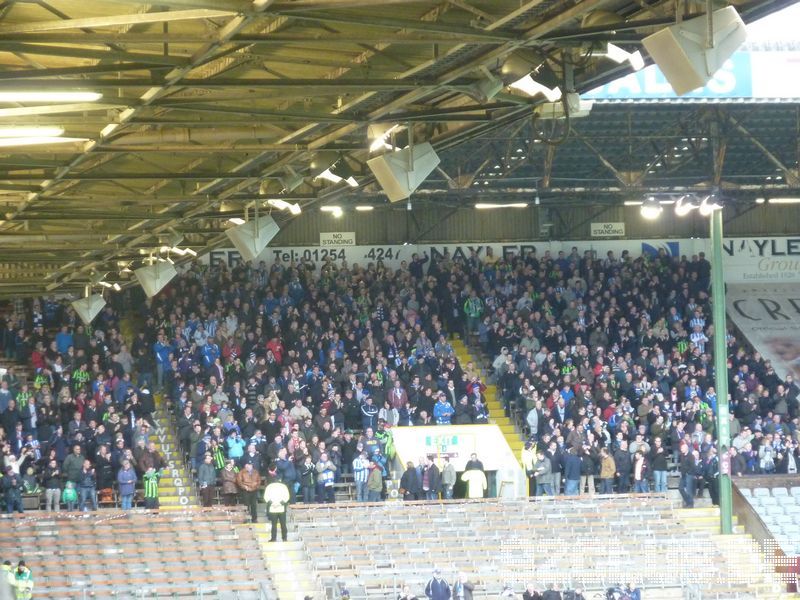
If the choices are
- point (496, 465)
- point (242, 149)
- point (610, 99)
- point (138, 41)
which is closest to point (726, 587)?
point (496, 465)

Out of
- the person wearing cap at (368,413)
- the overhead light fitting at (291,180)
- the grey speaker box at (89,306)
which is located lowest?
the person wearing cap at (368,413)

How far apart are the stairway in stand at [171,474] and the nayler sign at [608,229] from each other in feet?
47.7

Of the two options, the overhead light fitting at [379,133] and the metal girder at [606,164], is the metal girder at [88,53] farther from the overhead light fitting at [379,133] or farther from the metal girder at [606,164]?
the metal girder at [606,164]

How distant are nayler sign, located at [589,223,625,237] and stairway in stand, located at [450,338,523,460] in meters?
6.63

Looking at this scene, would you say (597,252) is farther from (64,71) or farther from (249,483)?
(64,71)

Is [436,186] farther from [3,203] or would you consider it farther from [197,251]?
[3,203]

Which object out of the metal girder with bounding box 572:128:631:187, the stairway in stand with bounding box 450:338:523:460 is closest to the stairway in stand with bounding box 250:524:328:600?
the stairway in stand with bounding box 450:338:523:460

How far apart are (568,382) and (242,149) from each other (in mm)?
17493

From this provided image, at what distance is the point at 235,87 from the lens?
466 inches

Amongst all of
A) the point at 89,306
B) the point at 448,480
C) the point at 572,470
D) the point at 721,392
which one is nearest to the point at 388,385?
the point at 448,480

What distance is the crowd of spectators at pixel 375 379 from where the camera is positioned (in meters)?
27.5

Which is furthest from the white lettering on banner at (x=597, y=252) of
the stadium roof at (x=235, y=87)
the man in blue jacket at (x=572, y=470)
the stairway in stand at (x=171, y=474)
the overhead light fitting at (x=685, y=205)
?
the stadium roof at (x=235, y=87)

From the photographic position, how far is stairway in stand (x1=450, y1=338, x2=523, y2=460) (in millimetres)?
31750

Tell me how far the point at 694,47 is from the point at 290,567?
18228 mm
